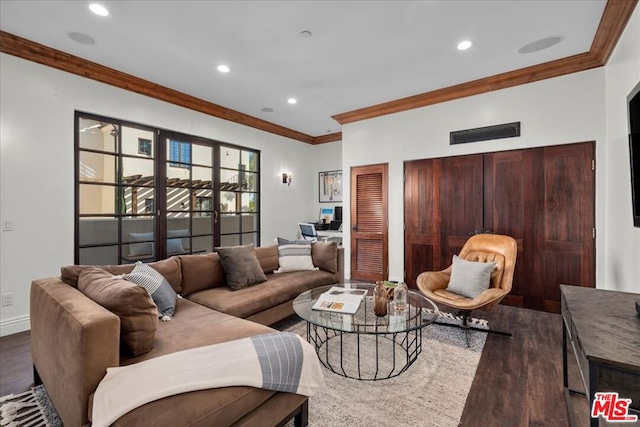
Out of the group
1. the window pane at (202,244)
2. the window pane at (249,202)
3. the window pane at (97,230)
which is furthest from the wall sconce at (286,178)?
the window pane at (97,230)

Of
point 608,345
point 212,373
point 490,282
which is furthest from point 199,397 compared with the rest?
point 490,282

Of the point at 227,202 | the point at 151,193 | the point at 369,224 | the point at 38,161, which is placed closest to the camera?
the point at 38,161

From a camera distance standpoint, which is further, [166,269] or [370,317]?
[166,269]

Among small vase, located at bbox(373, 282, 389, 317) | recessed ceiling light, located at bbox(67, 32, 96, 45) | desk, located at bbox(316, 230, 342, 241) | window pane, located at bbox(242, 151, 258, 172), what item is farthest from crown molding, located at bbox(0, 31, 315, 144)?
small vase, located at bbox(373, 282, 389, 317)

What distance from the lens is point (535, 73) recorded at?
3.40m

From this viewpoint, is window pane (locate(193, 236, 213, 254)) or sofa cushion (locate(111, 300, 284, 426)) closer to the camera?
sofa cushion (locate(111, 300, 284, 426))

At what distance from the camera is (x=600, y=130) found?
3.12 m

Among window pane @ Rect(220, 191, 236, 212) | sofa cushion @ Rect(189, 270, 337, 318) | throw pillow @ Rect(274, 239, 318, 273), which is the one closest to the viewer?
sofa cushion @ Rect(189, 270, 337, 318)

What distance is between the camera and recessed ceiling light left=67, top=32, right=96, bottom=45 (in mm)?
2732

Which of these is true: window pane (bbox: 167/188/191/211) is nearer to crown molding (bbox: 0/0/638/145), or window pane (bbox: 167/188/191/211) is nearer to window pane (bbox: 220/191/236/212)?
window pane (bbox: 220/191/236/212)

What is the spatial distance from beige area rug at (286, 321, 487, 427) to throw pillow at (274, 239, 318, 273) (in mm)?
1315

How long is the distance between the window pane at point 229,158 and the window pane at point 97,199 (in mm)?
1683

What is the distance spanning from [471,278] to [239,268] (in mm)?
2252

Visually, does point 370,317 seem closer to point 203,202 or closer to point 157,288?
point 157,288
